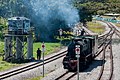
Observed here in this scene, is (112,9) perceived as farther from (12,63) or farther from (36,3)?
(12,63)

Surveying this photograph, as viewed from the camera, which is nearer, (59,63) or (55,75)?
(55,75)

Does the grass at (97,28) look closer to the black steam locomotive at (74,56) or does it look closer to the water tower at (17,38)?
the water tower at (17,38)

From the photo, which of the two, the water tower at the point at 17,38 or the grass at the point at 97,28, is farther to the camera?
the grass at the point at 97,28

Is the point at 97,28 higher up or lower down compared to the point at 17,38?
higher up

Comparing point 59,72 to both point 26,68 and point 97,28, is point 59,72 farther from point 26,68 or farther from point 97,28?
point 97,28

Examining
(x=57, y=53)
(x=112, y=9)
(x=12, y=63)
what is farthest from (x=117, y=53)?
(x=112, y=9)

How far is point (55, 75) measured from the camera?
97.0 feet

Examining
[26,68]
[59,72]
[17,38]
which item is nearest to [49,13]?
[17,38]

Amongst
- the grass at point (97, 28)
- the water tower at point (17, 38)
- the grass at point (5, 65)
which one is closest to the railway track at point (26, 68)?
the grass at point (5, 65)

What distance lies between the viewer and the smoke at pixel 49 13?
5906cm

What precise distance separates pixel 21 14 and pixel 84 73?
30.2 m

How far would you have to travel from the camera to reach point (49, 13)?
197 feet

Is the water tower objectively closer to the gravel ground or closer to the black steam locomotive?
the gravel ground

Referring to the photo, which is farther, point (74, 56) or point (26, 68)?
point (26, 68)
